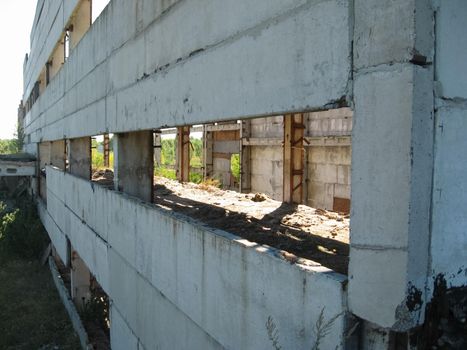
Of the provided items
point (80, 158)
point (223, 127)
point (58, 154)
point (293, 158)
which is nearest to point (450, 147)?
point (293, 158)

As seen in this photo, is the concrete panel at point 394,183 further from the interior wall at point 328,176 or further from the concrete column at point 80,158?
the interior wall at point 328,176

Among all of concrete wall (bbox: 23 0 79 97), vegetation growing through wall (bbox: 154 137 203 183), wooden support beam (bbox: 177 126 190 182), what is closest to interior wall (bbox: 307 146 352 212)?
wooden support beam (bbox: 177 126 190 182)

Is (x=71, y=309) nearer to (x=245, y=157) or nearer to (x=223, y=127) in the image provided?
(x=245, y=157)

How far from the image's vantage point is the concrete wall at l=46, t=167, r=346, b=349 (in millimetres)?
2346

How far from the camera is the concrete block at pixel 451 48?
1874 millimetres

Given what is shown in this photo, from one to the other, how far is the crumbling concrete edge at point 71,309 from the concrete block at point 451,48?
7875 millimetres

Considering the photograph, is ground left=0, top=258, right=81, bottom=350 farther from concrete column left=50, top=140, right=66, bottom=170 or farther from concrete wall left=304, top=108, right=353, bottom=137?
concrete wall left=304, top=108, right=353, bottom=137

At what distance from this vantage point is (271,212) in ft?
17.5

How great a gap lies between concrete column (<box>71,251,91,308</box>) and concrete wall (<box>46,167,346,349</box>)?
145 inches

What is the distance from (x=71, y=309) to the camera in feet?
33.3

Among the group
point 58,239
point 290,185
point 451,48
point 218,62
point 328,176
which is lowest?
point 58,239

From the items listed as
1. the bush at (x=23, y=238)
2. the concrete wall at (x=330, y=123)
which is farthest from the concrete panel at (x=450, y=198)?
the bush at (x=23, y=238)

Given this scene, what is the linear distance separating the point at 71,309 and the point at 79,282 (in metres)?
0.70

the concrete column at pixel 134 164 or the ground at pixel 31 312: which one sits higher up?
the concrete column at pixel 134 164
